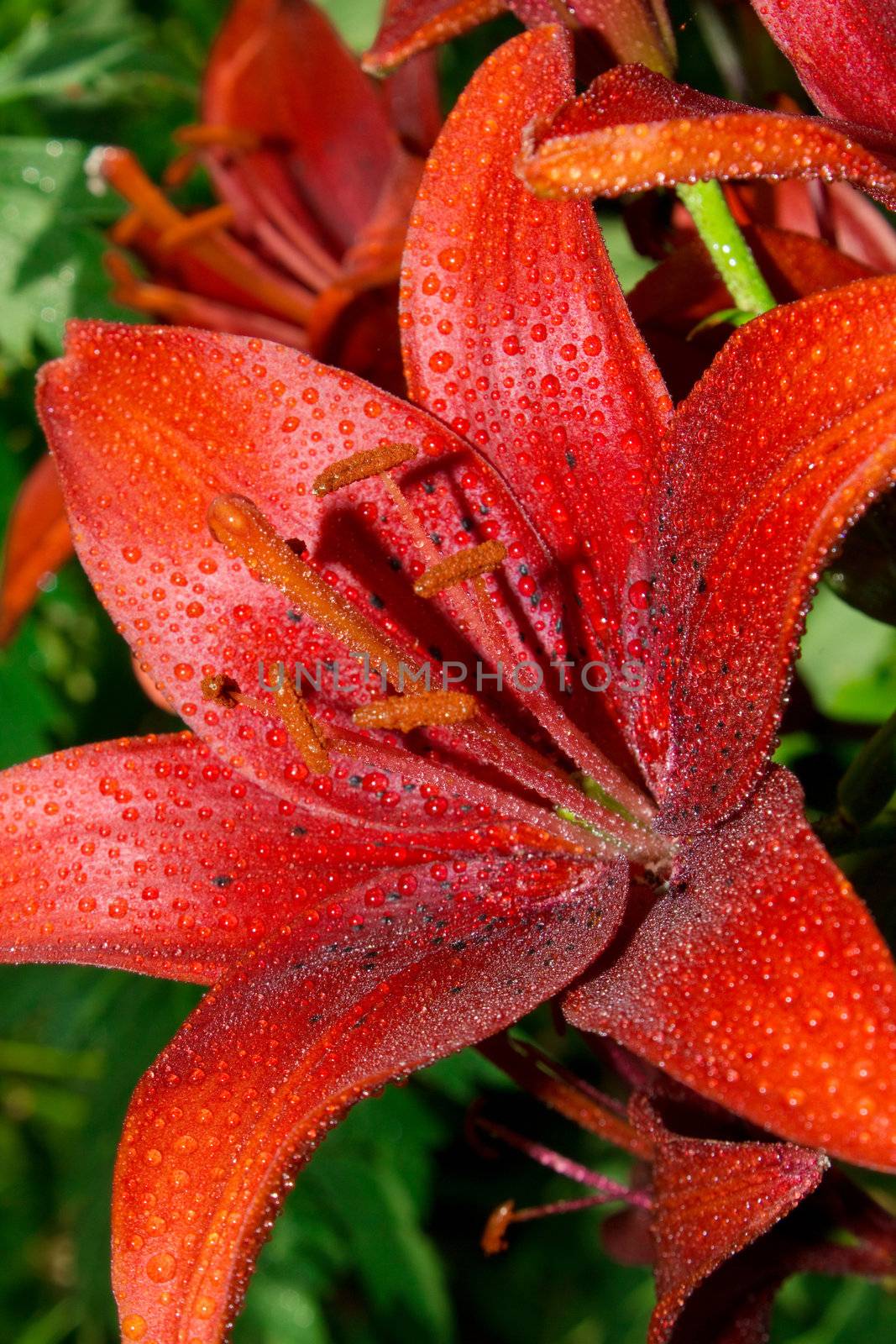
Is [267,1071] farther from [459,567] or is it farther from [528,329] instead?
[528,329]

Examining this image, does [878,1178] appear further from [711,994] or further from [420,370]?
[420,370]

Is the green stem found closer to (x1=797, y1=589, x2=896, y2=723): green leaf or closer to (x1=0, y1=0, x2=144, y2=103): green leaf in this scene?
(x1=797, y1=589, x2=896, y2=723): green leaf

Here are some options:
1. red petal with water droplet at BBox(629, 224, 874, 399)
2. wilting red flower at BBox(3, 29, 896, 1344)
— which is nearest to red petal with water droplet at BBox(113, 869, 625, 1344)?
wilting red flower at BBox(3, 29, 896, 1344)

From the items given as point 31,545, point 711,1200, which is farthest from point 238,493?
point 31,545

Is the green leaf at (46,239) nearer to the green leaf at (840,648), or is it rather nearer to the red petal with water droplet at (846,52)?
the green leaf at (840,648)

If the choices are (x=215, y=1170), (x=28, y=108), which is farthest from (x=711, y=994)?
(x=28, y=108)

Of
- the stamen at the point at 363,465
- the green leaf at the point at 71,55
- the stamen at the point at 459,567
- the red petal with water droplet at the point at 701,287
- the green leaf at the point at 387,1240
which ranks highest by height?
the green leaf at the point at 71,55

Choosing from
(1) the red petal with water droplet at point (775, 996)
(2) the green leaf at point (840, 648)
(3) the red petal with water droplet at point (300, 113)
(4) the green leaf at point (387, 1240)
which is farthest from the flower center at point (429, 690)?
(4) the green leaf at point (387, 1240)

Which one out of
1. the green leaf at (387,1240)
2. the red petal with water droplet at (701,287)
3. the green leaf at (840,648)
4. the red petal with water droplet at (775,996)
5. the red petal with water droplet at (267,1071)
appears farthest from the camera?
the green leaf at (387,1240)
